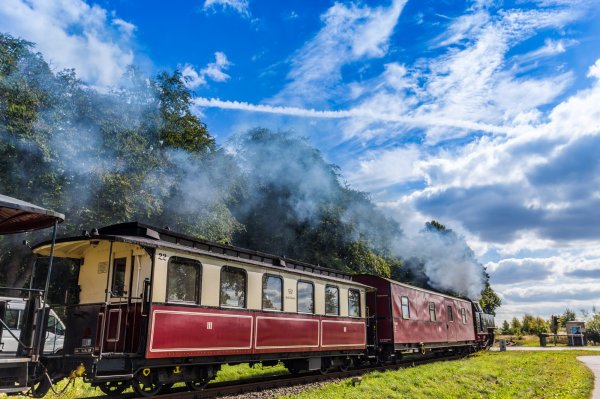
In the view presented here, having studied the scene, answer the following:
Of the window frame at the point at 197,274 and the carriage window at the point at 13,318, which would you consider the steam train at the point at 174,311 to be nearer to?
the window frame at the point at 197,274

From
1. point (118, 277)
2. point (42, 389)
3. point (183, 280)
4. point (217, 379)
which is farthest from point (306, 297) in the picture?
point (42, 389)

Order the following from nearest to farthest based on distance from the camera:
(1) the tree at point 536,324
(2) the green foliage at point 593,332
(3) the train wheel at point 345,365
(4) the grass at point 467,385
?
(4) the grass at point 467,385 → (3) the train wheel at point 345,365 → (2) the green foliage at point 593,332 → (1) the tree at point 536,324

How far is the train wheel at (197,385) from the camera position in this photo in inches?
420

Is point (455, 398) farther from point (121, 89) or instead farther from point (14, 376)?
point (121, 89)

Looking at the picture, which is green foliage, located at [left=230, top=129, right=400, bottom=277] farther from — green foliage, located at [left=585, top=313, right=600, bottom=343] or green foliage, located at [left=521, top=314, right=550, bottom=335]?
green foliage, located at [left=521, top=314, right=550, bottom=335]

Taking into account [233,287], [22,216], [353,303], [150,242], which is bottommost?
[353,303]

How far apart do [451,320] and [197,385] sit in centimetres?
1682

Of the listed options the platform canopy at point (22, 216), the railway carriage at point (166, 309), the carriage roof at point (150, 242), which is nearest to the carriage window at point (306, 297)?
the railway carriage at point (166, 309)

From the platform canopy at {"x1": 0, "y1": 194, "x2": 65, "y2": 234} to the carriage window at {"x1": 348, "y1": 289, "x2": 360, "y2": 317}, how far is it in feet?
33.7

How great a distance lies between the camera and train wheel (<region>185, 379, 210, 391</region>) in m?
10.7

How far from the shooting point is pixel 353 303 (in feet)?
53.4

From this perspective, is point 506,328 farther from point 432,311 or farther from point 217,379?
point 217,379

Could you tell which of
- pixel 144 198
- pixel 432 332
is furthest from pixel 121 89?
pixel 432 332

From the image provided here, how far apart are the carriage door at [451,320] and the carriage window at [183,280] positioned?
55.4 ft
